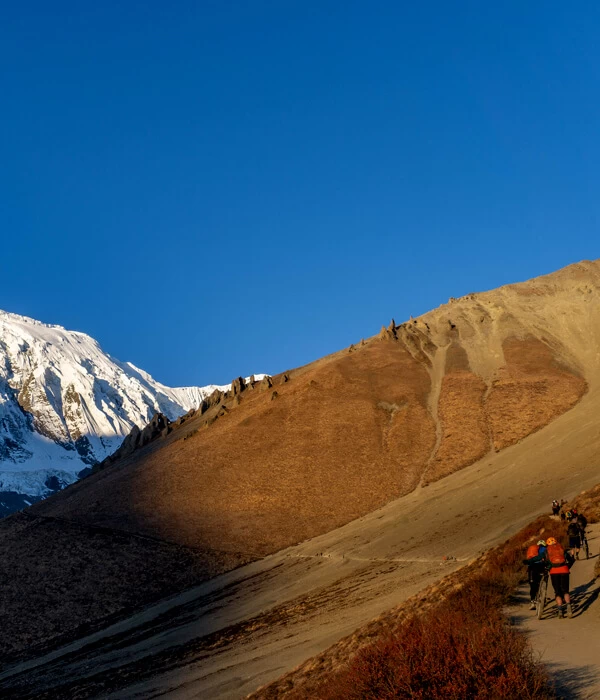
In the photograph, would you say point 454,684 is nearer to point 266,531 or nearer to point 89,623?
point 89,623

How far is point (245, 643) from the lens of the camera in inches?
1104

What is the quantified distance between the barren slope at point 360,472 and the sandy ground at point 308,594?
233 mm

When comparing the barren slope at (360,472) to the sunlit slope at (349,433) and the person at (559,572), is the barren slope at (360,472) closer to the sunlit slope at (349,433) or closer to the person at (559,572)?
the sunlit slope at (349,433)

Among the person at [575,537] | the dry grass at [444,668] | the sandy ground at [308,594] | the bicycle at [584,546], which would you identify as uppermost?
the dry grass at [444,668]

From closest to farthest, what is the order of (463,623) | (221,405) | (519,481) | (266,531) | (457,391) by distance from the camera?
(463,623) → (519,481) → (266,531) → (457,391) → (221,405)

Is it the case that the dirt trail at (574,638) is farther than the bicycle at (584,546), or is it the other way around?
the bicycle at (584,546)

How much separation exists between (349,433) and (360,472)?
8.47 metres

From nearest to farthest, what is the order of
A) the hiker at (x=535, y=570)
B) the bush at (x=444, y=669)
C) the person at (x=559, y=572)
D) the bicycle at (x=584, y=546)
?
the bush at (x=444, y=669), the person at (x=559, y=572), the hiker at (x=535, y=570), the bicycle at (x=584, y=546)

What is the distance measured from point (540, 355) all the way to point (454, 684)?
319 feet

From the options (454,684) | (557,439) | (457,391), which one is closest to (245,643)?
(454,684)

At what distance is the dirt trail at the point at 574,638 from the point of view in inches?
436

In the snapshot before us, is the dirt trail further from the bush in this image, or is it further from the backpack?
the backpack

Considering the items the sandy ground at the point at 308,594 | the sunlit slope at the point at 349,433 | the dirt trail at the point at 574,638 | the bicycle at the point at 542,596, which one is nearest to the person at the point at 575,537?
the dirt trail at the point at 574,638

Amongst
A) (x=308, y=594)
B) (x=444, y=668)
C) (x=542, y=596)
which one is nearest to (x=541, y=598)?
(x=542, y=596)
